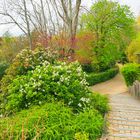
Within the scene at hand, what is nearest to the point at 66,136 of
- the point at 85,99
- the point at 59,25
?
the point at 85,99

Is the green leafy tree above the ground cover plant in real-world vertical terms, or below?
above

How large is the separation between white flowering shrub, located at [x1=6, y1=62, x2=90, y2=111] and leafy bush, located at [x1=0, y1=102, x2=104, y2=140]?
0.55 m

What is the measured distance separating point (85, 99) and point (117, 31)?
2689cm

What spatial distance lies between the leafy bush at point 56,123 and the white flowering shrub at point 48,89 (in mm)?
554

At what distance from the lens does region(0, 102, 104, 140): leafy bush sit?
7031mm

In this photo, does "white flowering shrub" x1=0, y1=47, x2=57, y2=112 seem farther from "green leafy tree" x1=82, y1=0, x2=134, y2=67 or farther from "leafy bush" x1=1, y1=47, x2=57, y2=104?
"green leafy tree" x1=82, y1=0, x2=134, y2=67

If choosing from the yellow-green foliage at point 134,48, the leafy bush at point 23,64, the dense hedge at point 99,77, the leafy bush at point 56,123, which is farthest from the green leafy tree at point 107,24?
the leafy bush at point 56,123

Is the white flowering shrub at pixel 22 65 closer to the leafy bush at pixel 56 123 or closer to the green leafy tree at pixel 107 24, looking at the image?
the leafy bush at pixel 56 123

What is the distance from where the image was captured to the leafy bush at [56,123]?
277 inches

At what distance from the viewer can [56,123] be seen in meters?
7.68

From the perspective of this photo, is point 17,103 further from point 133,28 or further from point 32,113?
point 133,28

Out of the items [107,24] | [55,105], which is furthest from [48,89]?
[107,24]

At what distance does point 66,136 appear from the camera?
7.25m

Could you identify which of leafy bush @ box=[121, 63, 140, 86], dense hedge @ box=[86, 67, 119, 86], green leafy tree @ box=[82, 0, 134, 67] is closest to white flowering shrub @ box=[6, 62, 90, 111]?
leafy bush @ box=[121, 63, 140, 86]
